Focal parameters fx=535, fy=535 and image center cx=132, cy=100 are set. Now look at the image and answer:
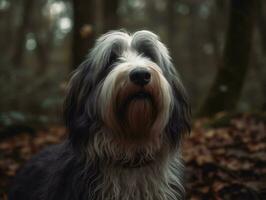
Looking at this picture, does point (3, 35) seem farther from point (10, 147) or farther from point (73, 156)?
point (73, 156)

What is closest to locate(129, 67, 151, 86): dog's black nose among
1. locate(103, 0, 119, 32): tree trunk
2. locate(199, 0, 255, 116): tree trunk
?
locate(199, 0, 255, 116): tree trunk

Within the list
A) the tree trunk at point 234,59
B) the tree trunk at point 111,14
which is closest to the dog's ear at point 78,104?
the tree trunk at point 234,59

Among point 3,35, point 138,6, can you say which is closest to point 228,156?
point 3,35

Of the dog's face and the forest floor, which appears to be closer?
the dog's face

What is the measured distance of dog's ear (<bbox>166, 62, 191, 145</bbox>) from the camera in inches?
166

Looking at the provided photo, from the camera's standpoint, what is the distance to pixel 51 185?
4.33 m

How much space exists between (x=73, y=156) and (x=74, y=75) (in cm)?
67

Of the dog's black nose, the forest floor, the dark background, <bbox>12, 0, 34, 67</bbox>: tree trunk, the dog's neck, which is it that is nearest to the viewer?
the dog's black nose

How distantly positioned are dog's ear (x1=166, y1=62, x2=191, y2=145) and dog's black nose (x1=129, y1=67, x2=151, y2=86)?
1.44 ft

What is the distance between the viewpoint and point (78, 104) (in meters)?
4.27

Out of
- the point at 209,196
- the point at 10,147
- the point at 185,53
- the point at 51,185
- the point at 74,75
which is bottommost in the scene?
the point at 185,53

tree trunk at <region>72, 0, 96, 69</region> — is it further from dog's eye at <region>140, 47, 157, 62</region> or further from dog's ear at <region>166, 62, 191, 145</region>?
dog's ear at <region>166, 62, 191, 145</region>

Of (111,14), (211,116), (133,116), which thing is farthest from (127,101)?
(111,14)

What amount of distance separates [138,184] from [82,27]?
16.0ft
